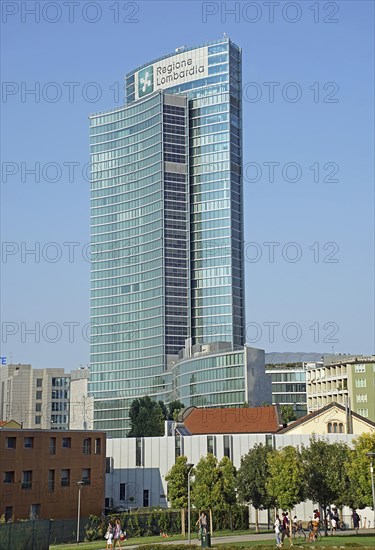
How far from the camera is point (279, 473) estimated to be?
66.9 m

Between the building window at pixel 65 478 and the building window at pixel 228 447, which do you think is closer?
the building window at pixel 65 478

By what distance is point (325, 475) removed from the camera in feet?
221

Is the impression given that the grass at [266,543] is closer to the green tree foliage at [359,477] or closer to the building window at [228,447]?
the green tree foliage at [359,477]

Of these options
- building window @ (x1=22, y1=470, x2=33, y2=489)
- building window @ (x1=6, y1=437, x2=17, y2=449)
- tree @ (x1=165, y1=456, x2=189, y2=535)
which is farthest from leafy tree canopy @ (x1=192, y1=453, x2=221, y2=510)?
building window @ (x1=6, y1=437, x2=17, y2=449)

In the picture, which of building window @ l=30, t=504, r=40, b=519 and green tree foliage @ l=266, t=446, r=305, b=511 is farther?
building window @ l=30, t=504, r=40, b=519

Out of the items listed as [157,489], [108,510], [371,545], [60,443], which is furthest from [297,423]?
[371,545]

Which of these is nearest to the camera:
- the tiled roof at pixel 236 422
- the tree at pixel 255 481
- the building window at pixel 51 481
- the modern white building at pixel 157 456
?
the tree at pixel 255 481

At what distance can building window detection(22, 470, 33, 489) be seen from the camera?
75.2m

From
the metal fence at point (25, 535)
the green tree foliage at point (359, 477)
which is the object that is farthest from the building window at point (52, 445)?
the green tree foliage at point (359, 477)

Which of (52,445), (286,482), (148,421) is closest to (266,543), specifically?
(286,482)

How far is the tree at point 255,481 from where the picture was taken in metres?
73.6

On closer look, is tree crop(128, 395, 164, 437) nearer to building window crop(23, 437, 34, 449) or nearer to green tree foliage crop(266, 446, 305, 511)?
building window crop(23, 437, 34, 449)

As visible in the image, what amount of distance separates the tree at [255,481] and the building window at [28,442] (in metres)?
20.0

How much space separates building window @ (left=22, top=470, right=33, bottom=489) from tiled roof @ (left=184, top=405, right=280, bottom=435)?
1754 inches
